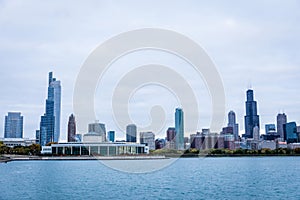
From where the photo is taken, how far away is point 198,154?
16238 centimetres

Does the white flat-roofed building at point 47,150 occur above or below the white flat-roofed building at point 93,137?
below

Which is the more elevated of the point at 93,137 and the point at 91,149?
the point at 93,137

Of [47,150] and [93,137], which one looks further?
[93,137]

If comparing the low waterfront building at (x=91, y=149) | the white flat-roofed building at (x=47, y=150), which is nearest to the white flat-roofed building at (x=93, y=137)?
the low waterfront building at (x=91, y=149)

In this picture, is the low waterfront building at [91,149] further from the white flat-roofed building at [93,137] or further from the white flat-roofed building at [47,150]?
the white flat-roofed building at [93,137]

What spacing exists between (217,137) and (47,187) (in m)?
152

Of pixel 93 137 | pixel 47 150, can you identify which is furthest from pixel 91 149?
pixel 47 150

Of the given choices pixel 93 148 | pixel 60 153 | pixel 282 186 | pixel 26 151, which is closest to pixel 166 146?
pixel 93 148

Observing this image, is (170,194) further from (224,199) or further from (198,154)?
(198,154)

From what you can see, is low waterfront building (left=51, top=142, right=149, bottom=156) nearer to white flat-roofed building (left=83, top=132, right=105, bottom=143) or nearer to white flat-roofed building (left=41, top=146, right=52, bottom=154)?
white flat-roofed building (left=41, top=146, right=52, bottom=154)

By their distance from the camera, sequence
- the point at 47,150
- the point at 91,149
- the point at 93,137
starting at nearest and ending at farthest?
the point at 91,149 < the point at 47,150 < the point at 93,137

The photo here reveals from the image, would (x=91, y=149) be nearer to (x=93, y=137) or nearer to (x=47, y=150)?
(x=93, y=137)

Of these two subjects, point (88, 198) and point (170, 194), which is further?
point (170, 194)

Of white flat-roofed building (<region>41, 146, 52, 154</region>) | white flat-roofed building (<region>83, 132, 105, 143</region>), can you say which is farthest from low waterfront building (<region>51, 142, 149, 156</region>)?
white flat-roofed building (<region>83, 132, 105, 143</region>)
